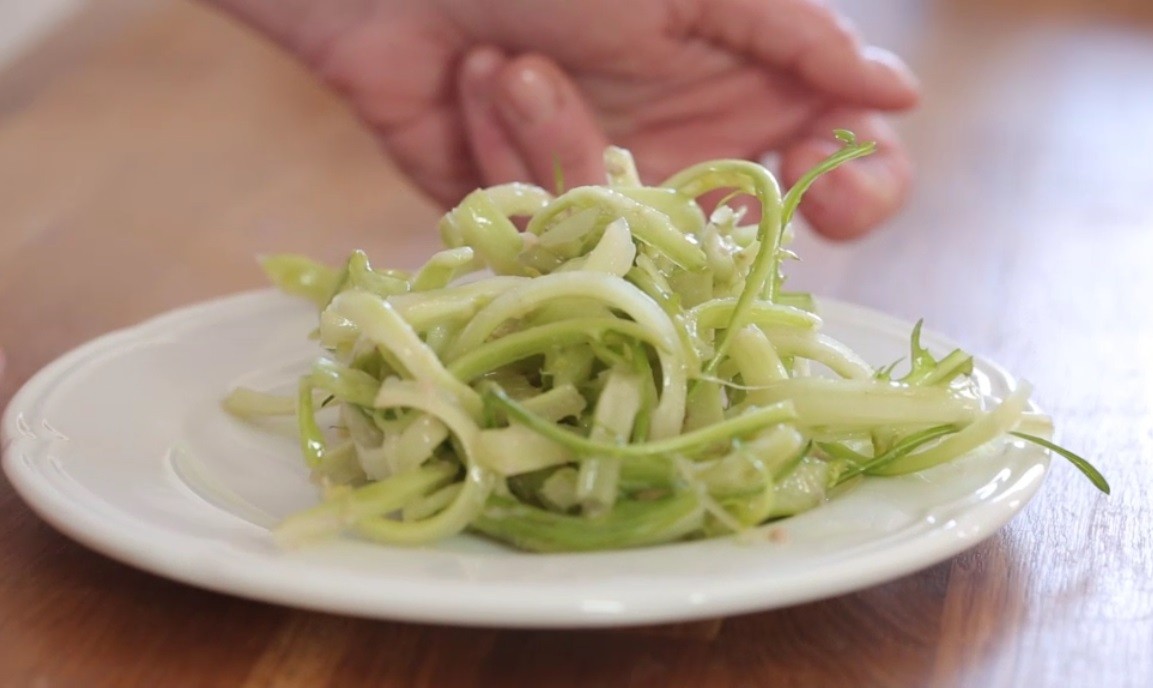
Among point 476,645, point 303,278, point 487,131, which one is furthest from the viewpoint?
point 487,131

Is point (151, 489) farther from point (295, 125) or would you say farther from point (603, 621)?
point (295, 125)

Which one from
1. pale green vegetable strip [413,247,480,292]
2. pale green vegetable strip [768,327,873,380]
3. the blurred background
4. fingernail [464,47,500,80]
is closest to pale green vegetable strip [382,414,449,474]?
pale green vegetable strip [413,247,480,292]

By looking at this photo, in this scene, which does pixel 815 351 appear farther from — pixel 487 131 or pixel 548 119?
pixel 487 131

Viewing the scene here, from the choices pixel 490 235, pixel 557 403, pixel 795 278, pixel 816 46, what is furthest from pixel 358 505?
pixel 816 46

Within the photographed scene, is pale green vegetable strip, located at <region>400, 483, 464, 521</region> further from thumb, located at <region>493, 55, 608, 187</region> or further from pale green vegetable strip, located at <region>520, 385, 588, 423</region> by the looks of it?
thumb, located at <region>493, 55, 608, 187</region>

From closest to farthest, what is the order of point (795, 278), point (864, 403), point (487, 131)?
point (864, 403)
point (795, 278)
point (487, 131)

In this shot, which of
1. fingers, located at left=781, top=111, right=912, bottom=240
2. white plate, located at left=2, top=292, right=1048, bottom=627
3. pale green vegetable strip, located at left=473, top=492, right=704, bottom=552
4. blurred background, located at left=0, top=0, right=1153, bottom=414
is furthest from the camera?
fingers, located at left=781, top=111, right=912, bottom=240
